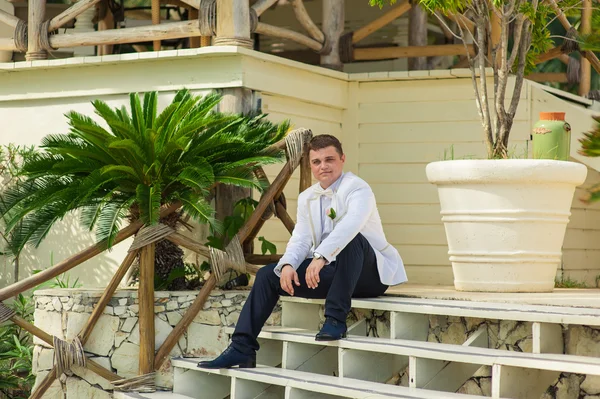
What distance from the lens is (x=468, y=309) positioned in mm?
4695

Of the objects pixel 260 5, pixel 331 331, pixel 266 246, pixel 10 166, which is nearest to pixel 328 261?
pixel 331 331

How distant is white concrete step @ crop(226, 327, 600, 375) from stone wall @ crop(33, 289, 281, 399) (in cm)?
47

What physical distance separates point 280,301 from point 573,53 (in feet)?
13.2

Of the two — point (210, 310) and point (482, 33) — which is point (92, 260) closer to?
point (210, 310)

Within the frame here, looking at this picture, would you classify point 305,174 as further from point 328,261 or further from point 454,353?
point 454,353

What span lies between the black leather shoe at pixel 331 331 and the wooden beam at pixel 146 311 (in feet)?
4.26

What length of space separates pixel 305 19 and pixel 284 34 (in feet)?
1.20

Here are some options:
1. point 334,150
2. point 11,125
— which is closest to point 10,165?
point 11,125

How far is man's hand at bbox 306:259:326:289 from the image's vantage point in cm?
489

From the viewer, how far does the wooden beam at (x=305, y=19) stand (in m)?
7.54

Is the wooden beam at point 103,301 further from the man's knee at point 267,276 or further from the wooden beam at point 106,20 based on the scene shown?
the wooden beam at point 106,20

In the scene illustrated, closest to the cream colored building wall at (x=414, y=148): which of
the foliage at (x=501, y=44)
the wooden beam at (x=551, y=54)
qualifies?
the wooden beam at (x=551, y=54)

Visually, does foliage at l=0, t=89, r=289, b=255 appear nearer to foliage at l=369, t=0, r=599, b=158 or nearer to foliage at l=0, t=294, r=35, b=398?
foliage at l=0, t=294, r=35, b=398

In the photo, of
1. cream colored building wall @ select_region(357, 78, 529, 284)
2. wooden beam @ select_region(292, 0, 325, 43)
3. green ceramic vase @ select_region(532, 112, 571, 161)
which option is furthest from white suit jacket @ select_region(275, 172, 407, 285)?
wooden beam @ select_region(292, 0, 325, 43)
